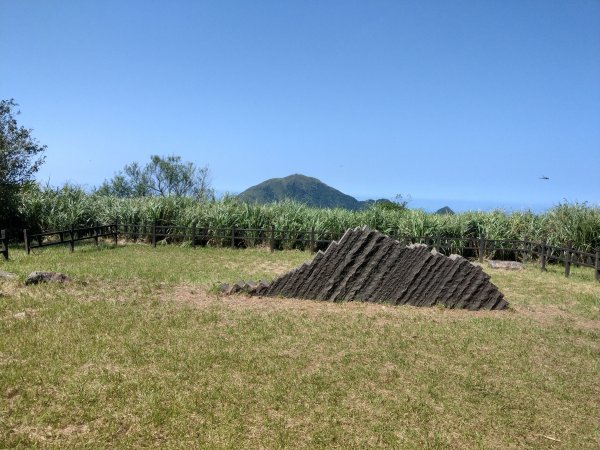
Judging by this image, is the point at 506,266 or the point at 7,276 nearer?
the point at 7,276

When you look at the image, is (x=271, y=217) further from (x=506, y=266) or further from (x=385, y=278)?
(x=385, y=278)

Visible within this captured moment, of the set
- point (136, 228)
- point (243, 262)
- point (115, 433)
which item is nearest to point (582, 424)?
point (115, 433)

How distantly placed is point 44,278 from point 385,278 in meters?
7.38

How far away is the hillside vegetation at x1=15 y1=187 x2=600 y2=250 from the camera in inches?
822

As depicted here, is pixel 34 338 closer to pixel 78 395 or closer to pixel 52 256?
pixel 78 395

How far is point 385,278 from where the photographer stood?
9.88m

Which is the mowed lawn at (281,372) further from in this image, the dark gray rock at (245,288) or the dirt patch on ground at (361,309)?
the dark gray rock at (245,288)

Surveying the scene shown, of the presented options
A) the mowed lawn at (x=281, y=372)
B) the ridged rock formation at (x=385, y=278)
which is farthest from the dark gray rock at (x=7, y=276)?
the ridged rock formation at (x=385, y=278)

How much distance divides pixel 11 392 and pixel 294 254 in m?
14.0

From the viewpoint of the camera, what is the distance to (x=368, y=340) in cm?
730

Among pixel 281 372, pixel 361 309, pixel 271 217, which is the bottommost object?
pixel 281 372

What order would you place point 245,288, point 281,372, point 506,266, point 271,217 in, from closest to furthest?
point 281,372, point 245,288, point 506,266, point 271,217

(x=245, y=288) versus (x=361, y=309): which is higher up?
(x=245, y=288)

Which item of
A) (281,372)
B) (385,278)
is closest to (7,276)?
(281,372)
